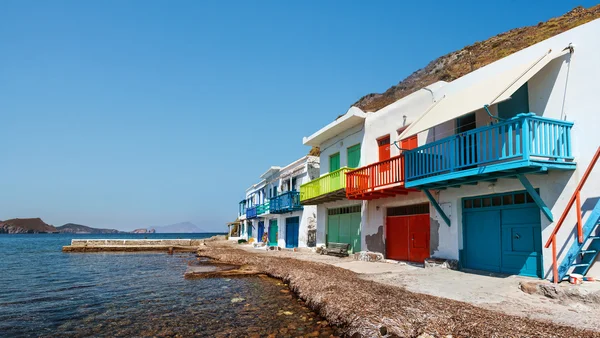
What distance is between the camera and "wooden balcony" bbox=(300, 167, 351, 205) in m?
19.6

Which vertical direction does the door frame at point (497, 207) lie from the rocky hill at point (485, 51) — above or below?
below

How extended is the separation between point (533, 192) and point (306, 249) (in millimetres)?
16664

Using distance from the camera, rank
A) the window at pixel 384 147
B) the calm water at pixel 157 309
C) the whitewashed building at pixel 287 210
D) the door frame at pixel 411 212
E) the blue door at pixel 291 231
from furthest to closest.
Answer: the blue door at pixel 291 231 < the whitewashed building at pixel 287 210 < the window at pixel 384 147 < the door frame at pixel 411 212 < the calm water at pixel 157 309

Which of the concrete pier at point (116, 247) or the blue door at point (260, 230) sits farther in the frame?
the blue door at point (260, 230)

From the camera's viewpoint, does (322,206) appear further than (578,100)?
Yes

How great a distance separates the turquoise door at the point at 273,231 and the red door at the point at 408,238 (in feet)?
61.3

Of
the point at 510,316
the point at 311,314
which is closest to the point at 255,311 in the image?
the point at 311,314

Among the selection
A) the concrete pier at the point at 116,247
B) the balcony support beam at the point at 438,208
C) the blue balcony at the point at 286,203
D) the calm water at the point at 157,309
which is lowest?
the concrete pier at the point at 116,247

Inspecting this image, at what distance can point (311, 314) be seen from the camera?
9148mm

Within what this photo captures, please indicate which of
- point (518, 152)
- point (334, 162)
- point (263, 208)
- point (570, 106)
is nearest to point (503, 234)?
point (518, 152)

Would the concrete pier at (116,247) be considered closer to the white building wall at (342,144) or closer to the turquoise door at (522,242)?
the white building wall at (342,144)

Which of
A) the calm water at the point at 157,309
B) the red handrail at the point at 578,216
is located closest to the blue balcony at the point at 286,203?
the calm water at the point at 157,309

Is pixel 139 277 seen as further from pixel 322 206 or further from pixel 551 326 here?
pixel 551 326

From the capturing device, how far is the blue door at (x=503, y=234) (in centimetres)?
1098
